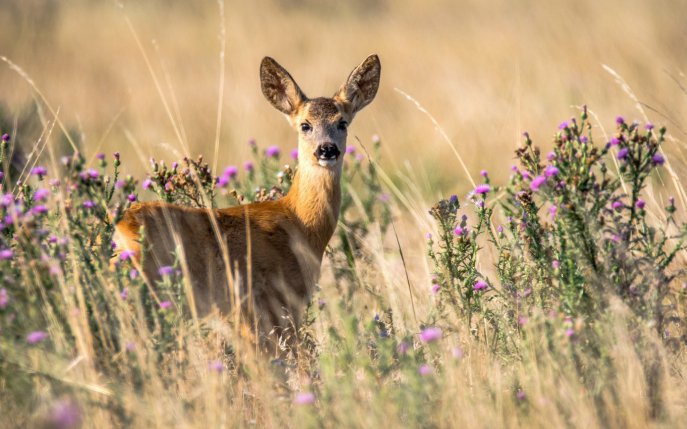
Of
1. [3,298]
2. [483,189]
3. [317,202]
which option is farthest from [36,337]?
[317,202]

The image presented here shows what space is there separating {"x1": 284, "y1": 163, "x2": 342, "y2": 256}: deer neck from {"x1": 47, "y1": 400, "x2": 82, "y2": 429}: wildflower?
2410 millimetres

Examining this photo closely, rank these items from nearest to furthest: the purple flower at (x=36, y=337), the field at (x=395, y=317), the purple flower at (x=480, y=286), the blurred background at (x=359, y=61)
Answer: the purple flower at (x=36, y=337) → the field at (x=395, y=317) → the purple flower at (x=480, y=286) → the blurred background at (x=359, y=61)

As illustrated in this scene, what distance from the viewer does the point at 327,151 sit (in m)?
5.93

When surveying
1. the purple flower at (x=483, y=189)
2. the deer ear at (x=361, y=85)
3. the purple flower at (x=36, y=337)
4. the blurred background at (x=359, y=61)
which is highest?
the blurred background at (x=359, y=61)

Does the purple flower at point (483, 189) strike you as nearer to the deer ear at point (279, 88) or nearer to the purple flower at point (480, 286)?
the purple flower at point (480, 286)

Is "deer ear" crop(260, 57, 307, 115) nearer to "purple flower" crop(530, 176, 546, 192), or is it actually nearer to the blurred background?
"purple flower" crop(530, 176, 546, 192)

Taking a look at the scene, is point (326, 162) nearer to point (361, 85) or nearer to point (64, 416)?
point (361, 85)

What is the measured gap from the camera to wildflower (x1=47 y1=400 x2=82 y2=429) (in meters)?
3.49

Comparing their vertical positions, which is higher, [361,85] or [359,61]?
[359,61]

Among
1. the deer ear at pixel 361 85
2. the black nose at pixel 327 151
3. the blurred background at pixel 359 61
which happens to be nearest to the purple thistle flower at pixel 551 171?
the black nose at pixel 327 151

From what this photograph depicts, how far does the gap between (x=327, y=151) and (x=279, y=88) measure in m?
0.79

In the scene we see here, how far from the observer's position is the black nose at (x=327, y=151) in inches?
233

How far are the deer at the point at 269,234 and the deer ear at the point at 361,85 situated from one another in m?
0.01

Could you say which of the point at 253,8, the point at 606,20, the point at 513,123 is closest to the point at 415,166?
the point at 513,123
